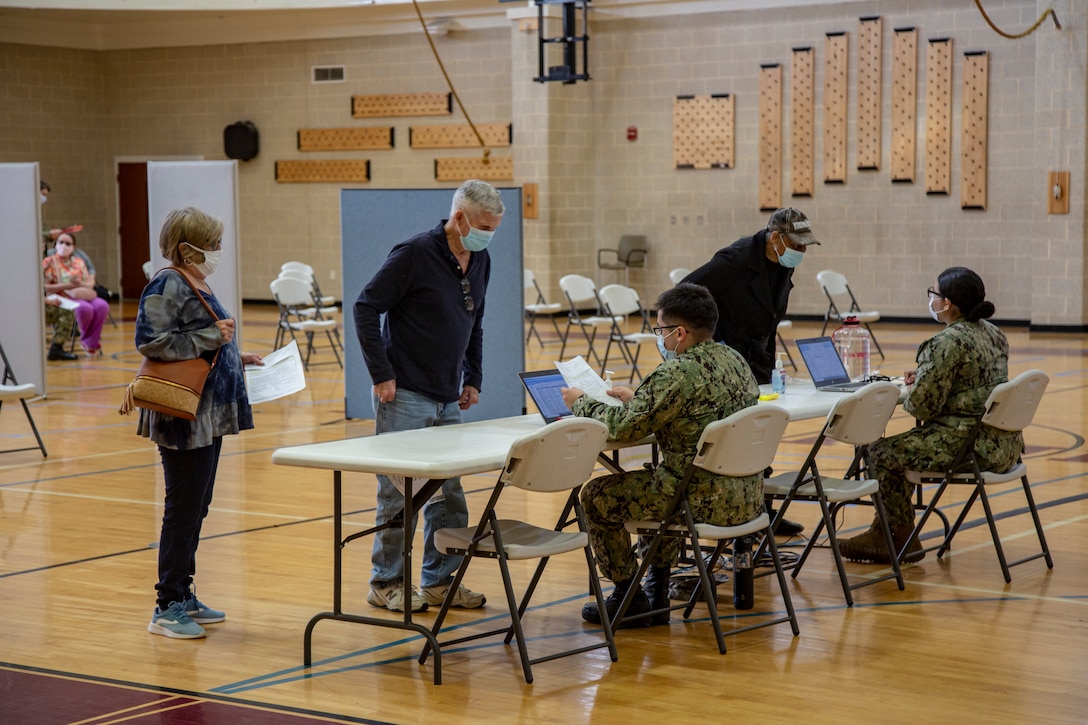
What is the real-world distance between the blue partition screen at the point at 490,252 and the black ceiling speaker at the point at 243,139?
11834 millimetres

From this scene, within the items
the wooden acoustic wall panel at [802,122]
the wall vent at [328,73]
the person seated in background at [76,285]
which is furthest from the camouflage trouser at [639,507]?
the wall vent at [328,73]

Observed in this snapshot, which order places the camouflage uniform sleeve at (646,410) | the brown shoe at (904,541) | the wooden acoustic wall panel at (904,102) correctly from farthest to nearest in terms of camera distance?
the wooden acoustic wall panel at (904,102), the brown shoe at (904,541), the camouflage uniform sleeve at (646,410)

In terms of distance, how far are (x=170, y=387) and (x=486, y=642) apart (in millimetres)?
1287

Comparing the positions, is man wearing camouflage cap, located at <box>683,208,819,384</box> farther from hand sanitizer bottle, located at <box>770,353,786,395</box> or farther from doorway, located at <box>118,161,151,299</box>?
doorway, located at <box>118,161,151,299</box>

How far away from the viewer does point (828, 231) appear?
17.1m

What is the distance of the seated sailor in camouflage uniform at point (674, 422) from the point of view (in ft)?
14.5

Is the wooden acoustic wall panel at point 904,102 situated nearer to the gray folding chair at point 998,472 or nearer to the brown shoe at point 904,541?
the gray folding chair at point 998,472

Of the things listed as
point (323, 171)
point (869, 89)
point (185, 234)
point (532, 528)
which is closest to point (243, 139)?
point (323, 171)

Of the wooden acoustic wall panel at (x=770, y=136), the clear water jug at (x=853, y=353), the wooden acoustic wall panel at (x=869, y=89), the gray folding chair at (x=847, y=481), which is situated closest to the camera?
the gray folding chair at (x=847, y=481)

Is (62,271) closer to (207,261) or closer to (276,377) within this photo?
(276,377)

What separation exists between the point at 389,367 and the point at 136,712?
4.65 ft

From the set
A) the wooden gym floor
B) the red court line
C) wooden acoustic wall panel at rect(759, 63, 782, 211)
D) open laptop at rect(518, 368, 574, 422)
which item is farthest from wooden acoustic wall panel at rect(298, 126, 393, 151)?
the red court line

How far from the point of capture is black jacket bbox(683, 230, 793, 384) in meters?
5.70

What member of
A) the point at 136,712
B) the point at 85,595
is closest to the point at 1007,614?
the point at 136,712
